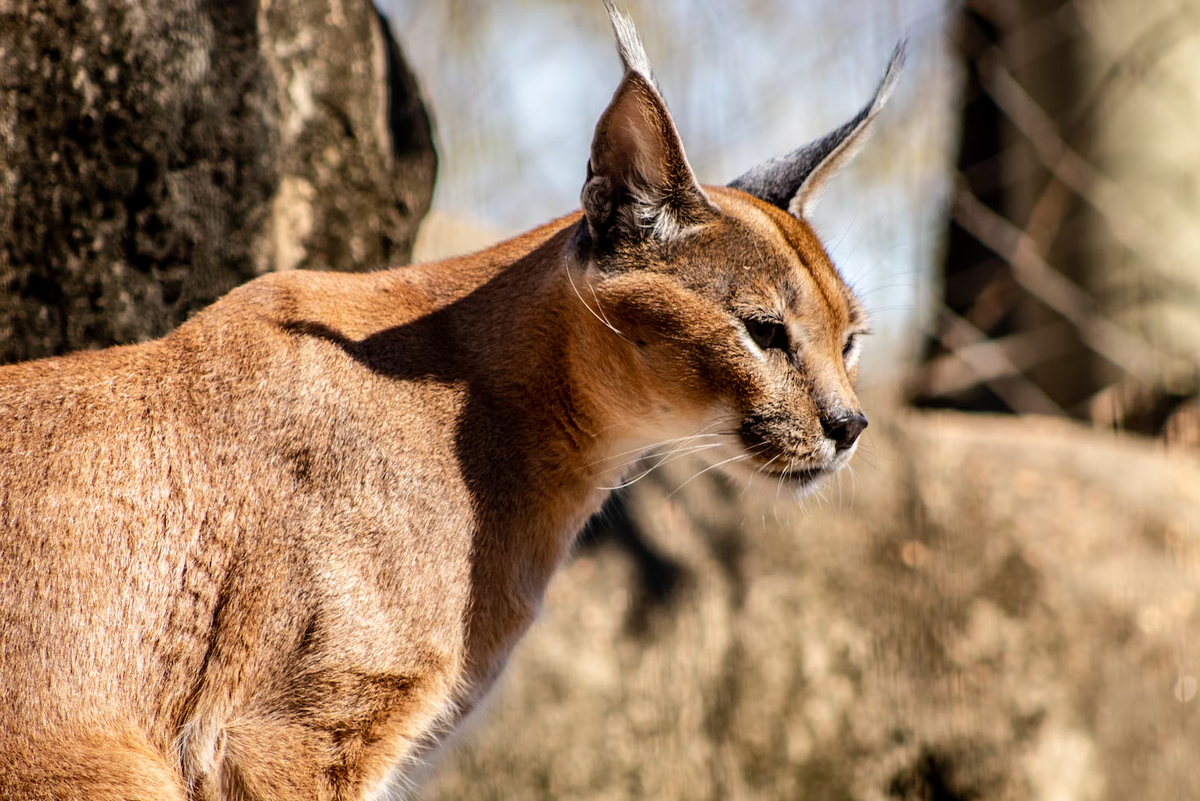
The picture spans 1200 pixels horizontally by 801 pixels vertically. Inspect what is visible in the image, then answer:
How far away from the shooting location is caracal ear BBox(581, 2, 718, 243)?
3.42 metres

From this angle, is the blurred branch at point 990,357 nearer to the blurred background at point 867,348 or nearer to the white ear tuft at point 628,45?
the blurred background at point 867,348

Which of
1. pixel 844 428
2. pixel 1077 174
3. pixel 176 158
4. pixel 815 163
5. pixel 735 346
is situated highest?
pixel 1077 174

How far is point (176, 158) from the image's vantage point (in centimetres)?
424

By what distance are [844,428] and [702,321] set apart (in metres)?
0.57

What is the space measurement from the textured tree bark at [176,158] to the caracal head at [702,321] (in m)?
1.53

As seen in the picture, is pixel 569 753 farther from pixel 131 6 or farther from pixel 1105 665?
pixel 131 6

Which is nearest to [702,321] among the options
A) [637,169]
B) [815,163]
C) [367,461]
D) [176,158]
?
[637,169]

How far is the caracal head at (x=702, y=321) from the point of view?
3.61 metres

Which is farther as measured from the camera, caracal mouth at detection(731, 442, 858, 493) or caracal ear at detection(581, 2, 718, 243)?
caracal mouth at detection(731, 442, 858, 493)

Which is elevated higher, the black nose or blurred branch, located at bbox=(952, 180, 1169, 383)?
blurred branch, located at bbox=(952, 180, 1169, 383)

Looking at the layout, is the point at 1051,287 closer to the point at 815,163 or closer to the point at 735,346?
the point at 815,163

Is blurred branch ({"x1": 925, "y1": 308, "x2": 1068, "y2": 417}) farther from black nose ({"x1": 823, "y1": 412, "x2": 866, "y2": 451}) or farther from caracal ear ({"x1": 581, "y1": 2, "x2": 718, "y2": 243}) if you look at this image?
caracal ear ({"x1": 581, "y1": 2, "x2": 718, "y2": 243})

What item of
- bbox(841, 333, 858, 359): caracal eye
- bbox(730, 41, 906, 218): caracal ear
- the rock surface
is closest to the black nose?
bbox(841, 333, 858, 359): caracal eye

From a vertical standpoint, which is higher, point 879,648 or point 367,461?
point 367,461
